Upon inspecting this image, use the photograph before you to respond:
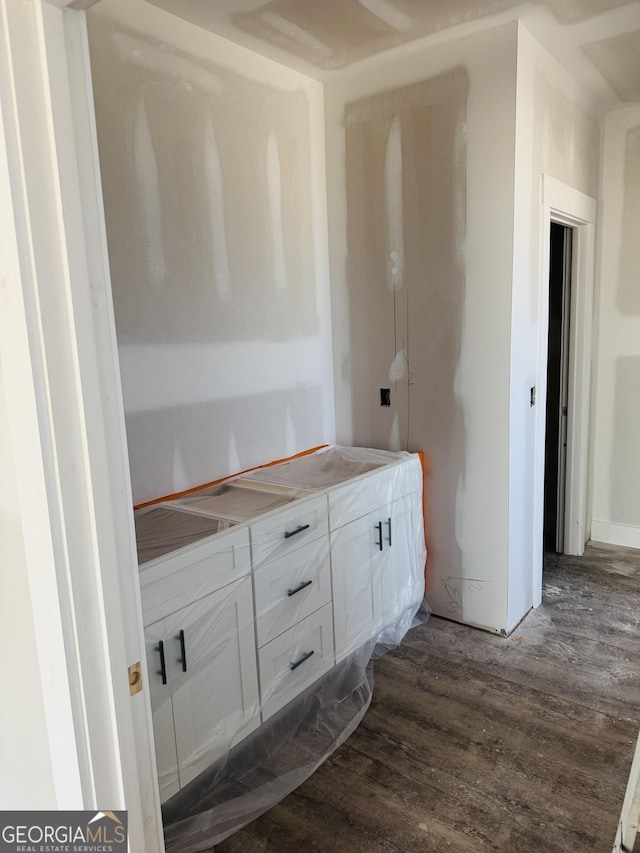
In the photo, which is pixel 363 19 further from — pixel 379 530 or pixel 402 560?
pixel 402 560

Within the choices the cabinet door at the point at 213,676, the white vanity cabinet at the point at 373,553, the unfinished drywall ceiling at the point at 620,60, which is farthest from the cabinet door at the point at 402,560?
the unfinished drywall ceiling at the point at 620,60

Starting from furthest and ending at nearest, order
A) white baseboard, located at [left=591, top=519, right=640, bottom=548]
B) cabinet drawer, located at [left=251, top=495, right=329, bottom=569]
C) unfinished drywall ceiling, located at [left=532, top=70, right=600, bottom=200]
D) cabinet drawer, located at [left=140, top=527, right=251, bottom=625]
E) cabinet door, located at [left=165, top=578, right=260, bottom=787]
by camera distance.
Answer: white baseboard, located at [left=591, top=519, right=640, bottom=548] < unfinished drywall ceiling, located at [left=532, top=70, right=600, bottom=200] < cabinet drawer, located at [left=251, top=495, right=329, bottom=569] < cabinet door, located at [left=165, top=578, right=260, bottom=787] < cabinet drawer, located at [left=140, top=527, right=251, bottom=625]

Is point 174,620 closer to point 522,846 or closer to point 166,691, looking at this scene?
point 166,691

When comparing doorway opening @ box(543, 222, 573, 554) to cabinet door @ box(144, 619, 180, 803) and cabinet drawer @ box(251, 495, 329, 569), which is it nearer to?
cabinet drawer @ box(251, 495, 329, 569)

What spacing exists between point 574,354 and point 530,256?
3.53ft

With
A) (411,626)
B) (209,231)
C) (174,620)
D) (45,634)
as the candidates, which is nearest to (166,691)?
(174,620)

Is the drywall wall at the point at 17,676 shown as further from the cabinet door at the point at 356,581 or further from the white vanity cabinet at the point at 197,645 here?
the cabinet door at the point at 356,581

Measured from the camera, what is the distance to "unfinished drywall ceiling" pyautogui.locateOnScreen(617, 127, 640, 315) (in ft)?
11.5

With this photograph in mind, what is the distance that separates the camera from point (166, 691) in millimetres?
1794

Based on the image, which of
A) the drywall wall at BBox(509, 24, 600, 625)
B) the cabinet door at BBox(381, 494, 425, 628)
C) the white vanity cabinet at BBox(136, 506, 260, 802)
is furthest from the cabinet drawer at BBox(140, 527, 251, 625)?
the drywall wall at BBox(509, 24, 600, 625)

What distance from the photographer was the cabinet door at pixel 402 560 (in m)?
2.76

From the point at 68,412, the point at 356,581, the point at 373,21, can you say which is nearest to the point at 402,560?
the point at 356,581

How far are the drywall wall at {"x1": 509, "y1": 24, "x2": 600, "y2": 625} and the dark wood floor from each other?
0.35 meters

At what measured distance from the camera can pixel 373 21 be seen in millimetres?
2359
